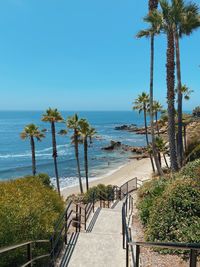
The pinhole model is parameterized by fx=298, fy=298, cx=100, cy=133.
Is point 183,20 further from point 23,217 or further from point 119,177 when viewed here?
point 119,177

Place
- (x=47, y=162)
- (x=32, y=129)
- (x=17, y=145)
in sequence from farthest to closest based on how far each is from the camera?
(x=17, y=145) < (x=47, y=162) < (x=32, y=129)

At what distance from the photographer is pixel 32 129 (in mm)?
34406

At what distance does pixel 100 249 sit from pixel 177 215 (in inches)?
102

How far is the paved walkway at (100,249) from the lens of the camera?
7.86 metres

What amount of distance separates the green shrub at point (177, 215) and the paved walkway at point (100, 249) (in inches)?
48.1

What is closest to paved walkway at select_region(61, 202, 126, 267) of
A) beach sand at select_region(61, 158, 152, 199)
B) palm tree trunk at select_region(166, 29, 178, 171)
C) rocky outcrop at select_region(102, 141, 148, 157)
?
palm tree trunk at select_region(166, 29, 178, 171)

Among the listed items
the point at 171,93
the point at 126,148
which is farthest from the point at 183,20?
the point at 126,148

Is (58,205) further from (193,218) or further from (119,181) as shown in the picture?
(119,181)

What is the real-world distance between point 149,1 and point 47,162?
153 ft

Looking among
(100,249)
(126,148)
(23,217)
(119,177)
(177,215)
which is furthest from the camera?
(126,148)

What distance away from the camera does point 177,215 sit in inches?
363

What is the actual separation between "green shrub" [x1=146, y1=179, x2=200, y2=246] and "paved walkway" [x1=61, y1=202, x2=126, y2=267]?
48.1 inches

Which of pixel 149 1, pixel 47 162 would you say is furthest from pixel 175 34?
pixel 47 162

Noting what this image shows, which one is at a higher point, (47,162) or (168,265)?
(168,265)
